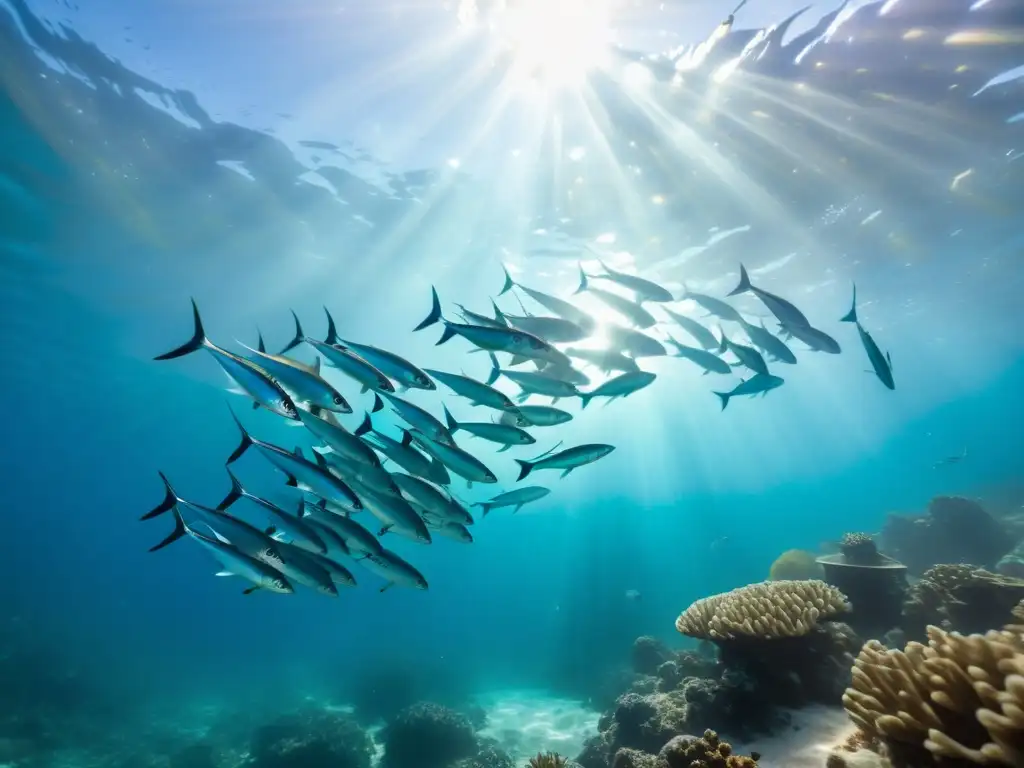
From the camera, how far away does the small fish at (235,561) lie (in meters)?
3.58

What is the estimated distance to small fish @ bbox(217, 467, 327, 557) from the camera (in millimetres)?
3764

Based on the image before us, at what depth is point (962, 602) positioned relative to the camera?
5.60m

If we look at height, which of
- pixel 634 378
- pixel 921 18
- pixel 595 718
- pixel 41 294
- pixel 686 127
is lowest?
pixel 595 718

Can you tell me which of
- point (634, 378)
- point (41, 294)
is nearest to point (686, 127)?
point (634, 378)

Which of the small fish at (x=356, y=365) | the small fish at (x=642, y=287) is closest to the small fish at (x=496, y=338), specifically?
the small fish at (x=356, y=365)

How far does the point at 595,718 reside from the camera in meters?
16.5

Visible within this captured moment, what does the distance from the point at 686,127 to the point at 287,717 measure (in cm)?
2512

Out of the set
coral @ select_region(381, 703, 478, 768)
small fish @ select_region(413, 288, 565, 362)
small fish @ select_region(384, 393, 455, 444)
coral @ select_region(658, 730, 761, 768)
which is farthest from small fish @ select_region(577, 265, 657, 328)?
coral @ select_region(381, 703, 478, 768)

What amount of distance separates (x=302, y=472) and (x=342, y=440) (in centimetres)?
41

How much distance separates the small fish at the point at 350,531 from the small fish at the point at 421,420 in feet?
4.19

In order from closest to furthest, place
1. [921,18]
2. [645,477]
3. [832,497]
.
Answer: [921,18] < [645,477] < [832,497]

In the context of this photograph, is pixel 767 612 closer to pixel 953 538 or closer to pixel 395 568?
pixel 395 568

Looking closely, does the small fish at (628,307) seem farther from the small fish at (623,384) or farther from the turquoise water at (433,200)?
the small fish at (623,384)

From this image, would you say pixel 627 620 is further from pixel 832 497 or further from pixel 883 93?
pixel 832 497
